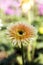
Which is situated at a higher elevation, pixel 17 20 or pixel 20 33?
pixel 20 33

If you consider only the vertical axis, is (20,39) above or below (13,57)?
above

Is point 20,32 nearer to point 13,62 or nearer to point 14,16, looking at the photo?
point 13,62

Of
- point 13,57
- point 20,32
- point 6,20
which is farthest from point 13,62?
point 20,32

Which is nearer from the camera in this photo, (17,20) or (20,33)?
(20,33)

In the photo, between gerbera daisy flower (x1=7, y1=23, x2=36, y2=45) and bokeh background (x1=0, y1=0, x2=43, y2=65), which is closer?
gerbera daisy flower (x1=7, y1=23, x2=36, y2=45)

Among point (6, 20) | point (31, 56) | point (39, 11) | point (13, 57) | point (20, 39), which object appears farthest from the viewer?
point (39, 11)
